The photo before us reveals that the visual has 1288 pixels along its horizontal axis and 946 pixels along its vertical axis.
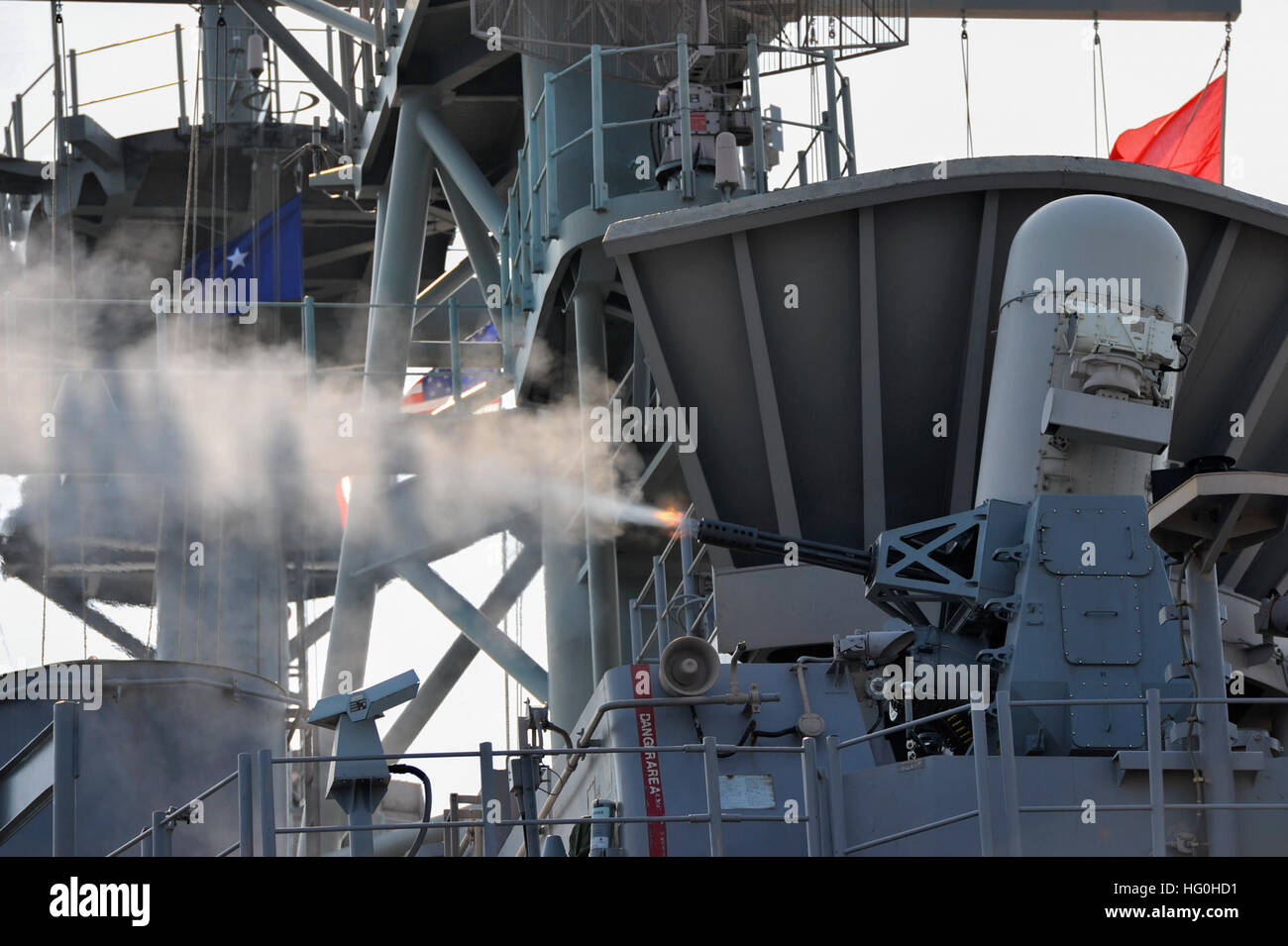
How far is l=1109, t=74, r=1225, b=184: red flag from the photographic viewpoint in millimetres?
22453

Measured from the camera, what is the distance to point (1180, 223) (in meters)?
16.7

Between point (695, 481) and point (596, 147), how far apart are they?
9.47 ft

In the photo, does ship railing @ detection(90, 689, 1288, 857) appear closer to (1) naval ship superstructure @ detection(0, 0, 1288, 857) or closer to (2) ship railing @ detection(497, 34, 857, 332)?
(1) naval ship superstructure @ detection(0, 0, 1288, 857)

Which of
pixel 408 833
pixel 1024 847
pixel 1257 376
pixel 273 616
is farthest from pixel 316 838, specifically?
pixel 1024 847

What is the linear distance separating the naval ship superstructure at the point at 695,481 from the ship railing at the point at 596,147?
0.22 feet

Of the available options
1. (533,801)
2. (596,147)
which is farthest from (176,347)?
(533,801)

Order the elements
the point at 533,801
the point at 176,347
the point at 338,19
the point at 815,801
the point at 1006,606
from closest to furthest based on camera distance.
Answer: the point at 815,801, the point at 533,801, the point at 1006,606, the point at 338,19, the point at 176,347

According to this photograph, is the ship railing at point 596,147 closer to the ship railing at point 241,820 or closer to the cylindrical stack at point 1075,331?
the cylindrical stack at point 1075,331

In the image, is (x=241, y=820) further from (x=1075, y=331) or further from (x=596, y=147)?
(x=596, y=147)

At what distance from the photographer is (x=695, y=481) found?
17.0 meters

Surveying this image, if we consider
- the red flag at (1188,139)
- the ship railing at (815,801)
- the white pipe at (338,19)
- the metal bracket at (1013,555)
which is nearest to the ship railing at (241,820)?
the ship railing at (815,801)

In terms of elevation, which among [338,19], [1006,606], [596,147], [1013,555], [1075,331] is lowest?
[1006,606]
